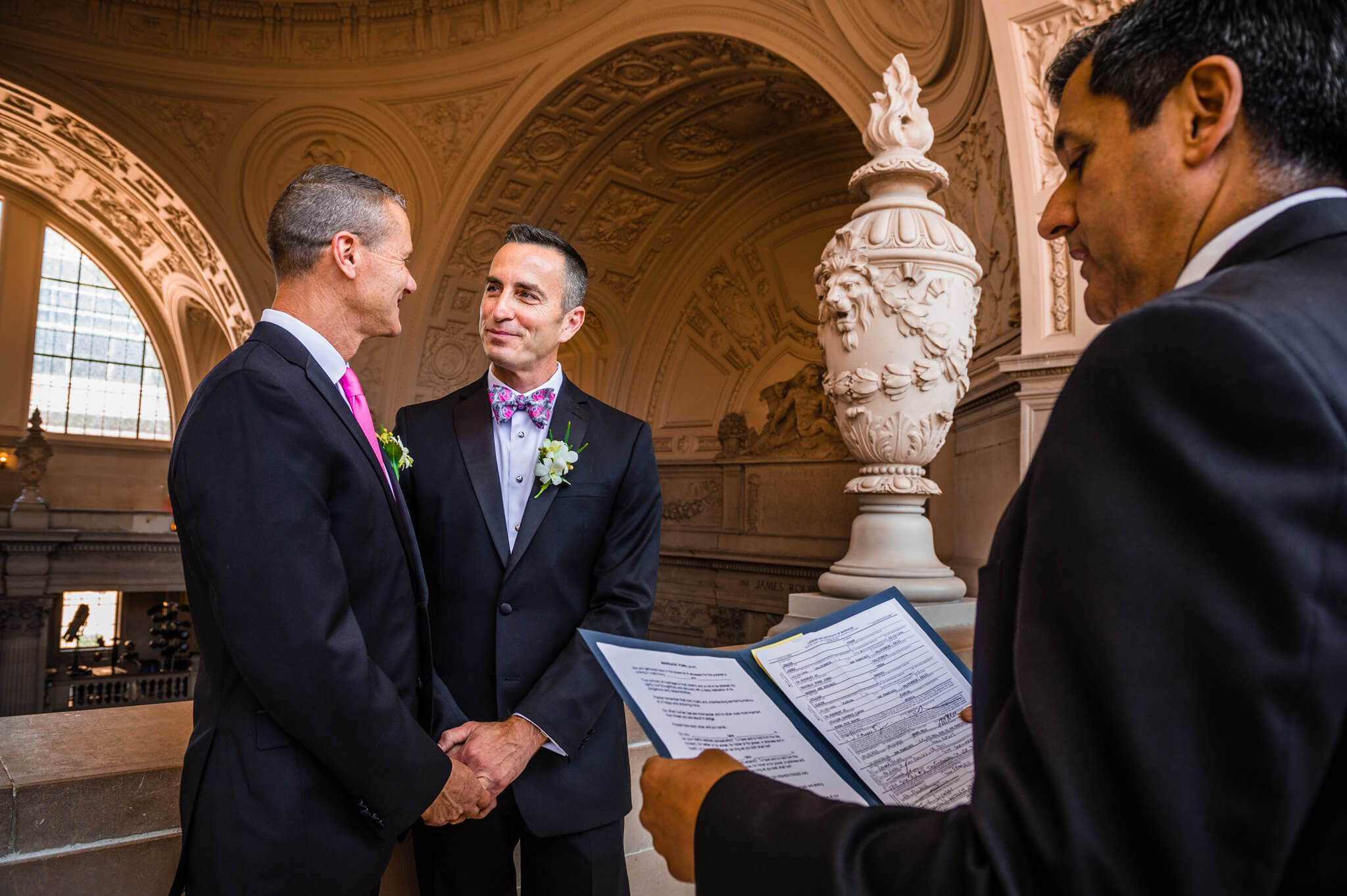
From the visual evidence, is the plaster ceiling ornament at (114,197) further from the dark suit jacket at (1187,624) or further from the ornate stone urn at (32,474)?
the dark suit jacket at (1187,624)

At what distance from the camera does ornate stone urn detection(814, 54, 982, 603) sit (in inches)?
124

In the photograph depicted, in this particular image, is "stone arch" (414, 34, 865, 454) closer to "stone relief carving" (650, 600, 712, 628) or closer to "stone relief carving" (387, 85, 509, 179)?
"stone relief carving" (387, 85, 509, 179)

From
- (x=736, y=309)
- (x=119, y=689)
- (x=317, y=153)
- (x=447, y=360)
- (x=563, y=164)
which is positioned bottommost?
(x=119, y=689)

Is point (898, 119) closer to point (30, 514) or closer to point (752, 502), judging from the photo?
point (752, 502)

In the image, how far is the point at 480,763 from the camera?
1.75 meters

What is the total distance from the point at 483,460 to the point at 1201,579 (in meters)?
1.71

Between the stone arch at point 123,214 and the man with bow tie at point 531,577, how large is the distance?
503 inches

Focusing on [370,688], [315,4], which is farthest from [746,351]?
[370,688]

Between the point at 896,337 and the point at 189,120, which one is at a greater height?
the point at 189,120

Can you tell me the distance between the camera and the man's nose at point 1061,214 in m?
0.96

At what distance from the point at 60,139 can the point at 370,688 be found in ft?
52.0

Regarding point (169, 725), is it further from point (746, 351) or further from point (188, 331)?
point (188, 331)

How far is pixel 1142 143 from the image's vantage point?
0.81m

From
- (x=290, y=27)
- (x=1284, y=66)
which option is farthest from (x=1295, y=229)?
(x=290, y=27)
